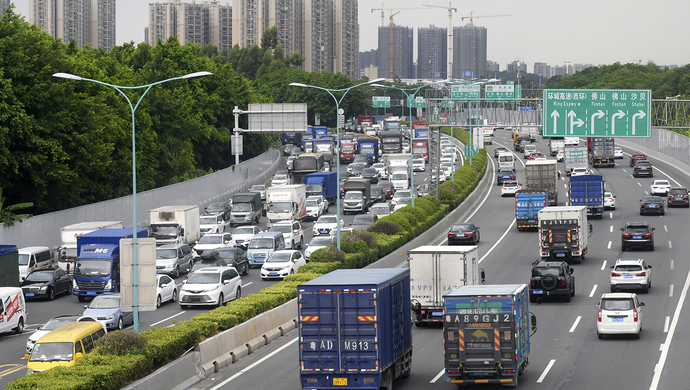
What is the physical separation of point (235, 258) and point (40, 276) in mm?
8851

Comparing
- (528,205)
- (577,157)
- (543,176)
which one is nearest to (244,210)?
(528,205)

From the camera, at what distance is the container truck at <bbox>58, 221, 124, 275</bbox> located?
42.4m

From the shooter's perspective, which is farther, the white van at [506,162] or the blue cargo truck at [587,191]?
the white van at [506,162]

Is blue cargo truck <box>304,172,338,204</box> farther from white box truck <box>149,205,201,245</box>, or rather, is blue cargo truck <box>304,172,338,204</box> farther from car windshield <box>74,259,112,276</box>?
car windshield <box>74,259,112,276</box>

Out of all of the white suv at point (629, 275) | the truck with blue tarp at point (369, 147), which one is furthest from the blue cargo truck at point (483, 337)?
the truck with blue tarp at point (369, 147)

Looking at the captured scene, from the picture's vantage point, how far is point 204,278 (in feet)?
111

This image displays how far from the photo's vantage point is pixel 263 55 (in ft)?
622

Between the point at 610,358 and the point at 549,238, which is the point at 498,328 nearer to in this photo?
the point at 610,358

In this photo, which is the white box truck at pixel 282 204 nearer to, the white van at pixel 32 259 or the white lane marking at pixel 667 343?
the white van at pixel 32 259

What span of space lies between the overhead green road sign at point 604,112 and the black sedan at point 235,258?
17.1 metres

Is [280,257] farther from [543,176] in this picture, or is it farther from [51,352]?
[543,176]

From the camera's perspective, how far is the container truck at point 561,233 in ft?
141

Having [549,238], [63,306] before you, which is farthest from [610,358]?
[63,306]

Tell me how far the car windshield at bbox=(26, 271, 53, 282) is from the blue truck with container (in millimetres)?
1263
